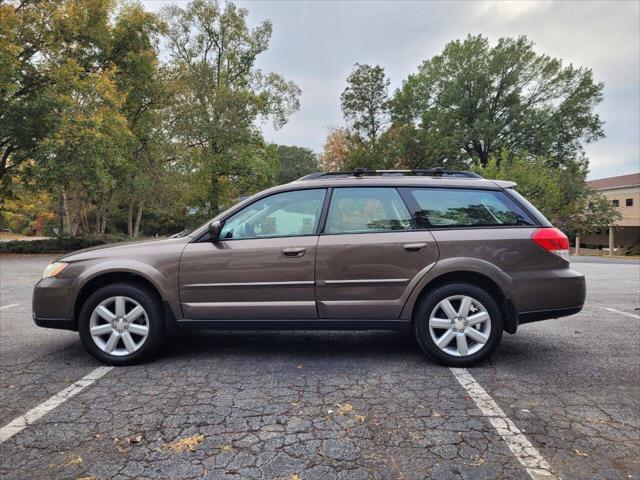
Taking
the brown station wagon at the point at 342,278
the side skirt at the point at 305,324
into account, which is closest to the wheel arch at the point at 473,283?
the brown station wagon at the point at 342,278

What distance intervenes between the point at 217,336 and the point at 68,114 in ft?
49.0

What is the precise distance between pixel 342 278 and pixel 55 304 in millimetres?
2670

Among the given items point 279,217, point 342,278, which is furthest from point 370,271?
point 279,217

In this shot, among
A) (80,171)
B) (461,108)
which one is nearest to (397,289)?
(80,171)

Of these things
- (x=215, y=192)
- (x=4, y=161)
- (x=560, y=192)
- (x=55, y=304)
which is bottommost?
(x=55, y=304)

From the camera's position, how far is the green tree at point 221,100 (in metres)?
21.5

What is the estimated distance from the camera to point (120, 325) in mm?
3793

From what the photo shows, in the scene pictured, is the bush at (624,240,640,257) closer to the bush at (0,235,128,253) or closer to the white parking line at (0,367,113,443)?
the bush at (0,235,128,253)

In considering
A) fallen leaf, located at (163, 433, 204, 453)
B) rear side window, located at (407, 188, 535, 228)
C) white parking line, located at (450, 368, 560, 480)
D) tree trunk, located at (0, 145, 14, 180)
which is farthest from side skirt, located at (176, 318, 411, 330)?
tree trunk, located at (0, 145, 14, 180)

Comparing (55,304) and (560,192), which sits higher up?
(560,192)

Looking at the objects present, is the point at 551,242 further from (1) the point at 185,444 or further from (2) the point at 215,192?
(2) the point at 215,192

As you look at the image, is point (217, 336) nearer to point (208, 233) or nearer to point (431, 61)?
point (208, 233)

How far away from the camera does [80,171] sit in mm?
15711

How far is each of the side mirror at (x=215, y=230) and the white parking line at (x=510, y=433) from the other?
2.45 m
